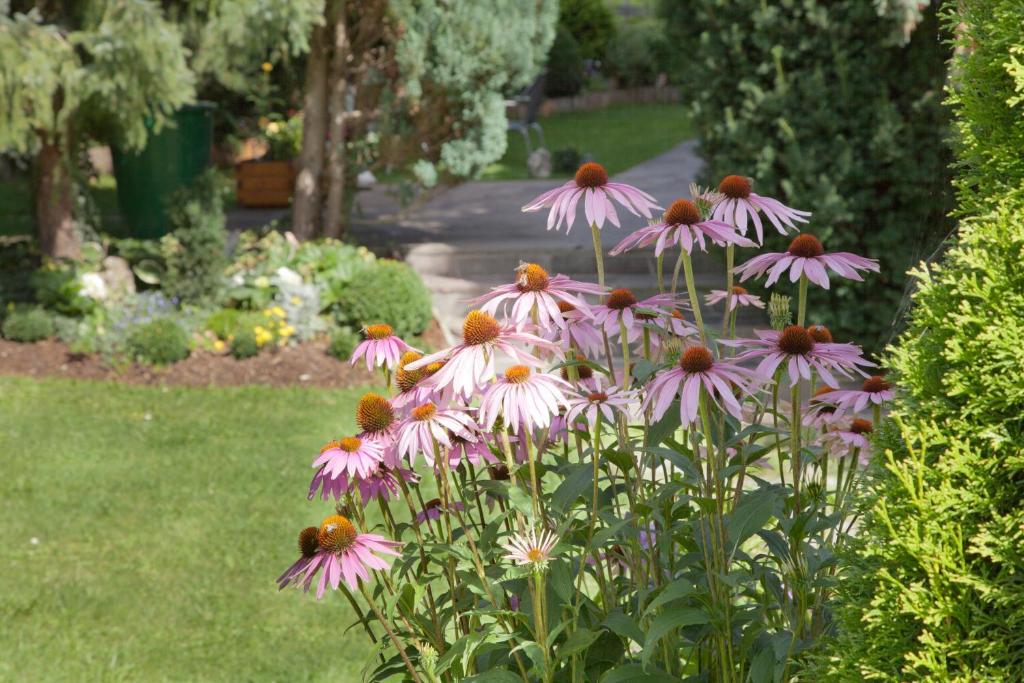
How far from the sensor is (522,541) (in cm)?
176

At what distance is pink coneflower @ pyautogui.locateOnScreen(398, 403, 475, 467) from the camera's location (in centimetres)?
185

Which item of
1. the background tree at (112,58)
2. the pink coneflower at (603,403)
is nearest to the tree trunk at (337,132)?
the background tree at (112,58)

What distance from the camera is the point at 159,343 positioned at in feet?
21.2

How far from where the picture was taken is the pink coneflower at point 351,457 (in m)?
1.91

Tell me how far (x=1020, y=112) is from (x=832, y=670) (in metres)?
0.82

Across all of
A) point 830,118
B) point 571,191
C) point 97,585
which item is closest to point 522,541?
point 571,191

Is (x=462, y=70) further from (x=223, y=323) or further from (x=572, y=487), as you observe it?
(x=572, y=487)

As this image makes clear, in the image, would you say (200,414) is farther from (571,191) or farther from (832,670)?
(832,670)

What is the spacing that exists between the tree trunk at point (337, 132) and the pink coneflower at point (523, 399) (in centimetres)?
616

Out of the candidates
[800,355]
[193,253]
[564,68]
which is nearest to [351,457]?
[800,355]

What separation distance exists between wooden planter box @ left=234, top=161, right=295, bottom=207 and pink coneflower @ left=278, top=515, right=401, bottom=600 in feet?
30.6

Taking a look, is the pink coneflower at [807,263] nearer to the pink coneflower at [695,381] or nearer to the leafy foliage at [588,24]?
the pink coneflower at [695,381]

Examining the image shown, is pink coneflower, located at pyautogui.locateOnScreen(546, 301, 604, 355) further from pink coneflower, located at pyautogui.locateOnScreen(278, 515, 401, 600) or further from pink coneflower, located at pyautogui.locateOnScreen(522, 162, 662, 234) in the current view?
pink coneflower, located at pyautogui.locateOnScreen(278, 515, 401, 600)

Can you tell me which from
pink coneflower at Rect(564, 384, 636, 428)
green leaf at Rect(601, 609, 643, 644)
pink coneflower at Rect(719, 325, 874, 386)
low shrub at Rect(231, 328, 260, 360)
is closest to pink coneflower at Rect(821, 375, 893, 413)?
pink coneflower at Rect(719, 325, 874, 386)
